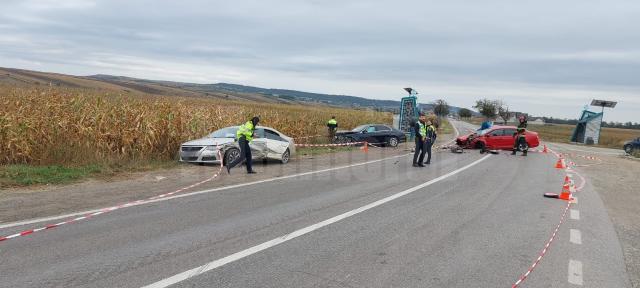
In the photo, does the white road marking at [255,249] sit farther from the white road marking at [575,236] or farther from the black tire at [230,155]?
the black tire at [230,155]

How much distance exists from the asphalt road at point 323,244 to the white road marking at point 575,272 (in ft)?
0.08

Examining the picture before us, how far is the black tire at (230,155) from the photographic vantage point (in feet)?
47.8

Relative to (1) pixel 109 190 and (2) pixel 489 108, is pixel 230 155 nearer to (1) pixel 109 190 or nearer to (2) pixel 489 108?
(1) pixel 109 190

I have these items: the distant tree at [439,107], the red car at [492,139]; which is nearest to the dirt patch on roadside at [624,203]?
the red car at [492,139]

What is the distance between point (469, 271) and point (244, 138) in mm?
8978

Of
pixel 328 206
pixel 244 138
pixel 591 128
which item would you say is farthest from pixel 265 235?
pixel 591 128

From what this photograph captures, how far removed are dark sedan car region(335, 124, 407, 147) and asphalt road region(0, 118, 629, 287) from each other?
16.0 m

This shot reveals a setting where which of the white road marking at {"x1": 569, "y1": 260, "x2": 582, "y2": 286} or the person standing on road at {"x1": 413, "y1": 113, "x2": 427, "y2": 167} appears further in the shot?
the person standing on road at {"x1": 413, "y1": 113, "x2": 427, "y2": 167}

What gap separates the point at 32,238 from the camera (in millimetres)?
5953

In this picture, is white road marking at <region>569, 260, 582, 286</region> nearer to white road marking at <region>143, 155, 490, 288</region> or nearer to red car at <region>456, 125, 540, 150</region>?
white road marking at <region>143, 155, 490, 288</region>

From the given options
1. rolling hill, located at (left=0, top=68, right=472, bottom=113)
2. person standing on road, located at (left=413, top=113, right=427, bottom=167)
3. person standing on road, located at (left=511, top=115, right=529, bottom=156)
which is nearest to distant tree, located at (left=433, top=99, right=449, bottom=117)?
rolling hill, located at (left=0, top=68, right=472, bottom=113)

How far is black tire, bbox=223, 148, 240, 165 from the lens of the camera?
47.8 feet

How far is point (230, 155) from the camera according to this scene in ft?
48.0

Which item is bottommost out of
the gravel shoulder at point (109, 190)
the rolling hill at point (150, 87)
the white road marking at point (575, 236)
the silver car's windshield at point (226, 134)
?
the gravel shoulder at point (109, 190)
